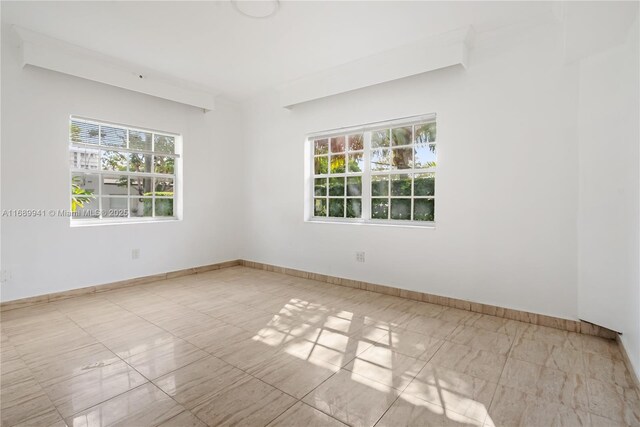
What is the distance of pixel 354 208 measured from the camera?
4438 millimetres

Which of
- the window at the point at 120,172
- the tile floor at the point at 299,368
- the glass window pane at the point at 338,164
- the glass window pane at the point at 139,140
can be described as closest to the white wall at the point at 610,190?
the tile floor at the point at 299,368

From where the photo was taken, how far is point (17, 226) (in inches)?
132

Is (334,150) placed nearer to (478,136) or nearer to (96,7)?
(478,136)

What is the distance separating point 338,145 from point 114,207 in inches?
122

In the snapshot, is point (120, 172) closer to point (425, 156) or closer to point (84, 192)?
point (84, 192)

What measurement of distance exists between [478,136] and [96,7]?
3708 mm

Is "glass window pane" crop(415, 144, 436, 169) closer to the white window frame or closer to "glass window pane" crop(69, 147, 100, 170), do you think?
the white window frame

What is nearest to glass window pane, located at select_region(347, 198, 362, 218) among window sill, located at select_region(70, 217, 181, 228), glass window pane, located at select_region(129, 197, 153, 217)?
window sill, located at select_region(70, 217, 181, 228)

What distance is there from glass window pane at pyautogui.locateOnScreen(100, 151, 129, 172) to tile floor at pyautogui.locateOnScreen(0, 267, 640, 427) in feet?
5.70

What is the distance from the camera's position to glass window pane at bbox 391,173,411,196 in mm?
3938

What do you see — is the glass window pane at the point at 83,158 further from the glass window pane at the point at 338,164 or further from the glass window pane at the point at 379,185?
the glass window pane at the point at 379,185

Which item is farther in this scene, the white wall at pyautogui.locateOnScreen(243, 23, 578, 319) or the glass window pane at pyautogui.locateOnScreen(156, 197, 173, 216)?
the glass window pane at pyautogui.locateOnScreen(156, 197, 173, 216)

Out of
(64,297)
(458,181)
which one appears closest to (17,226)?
(64,297)

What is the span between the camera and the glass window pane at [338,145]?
4.55m
